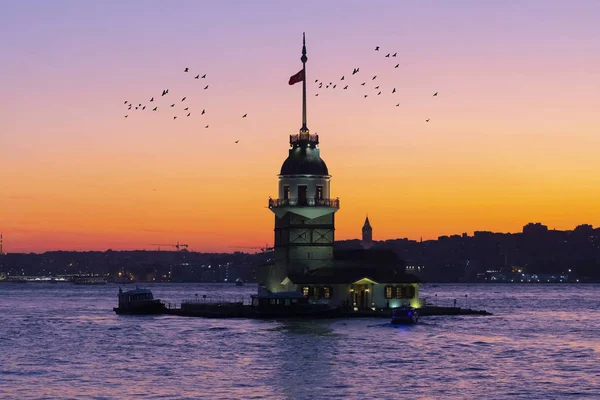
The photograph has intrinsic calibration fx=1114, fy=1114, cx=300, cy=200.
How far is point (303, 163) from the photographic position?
119 meters

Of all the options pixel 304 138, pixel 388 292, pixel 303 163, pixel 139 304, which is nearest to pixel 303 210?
pixel 303 163

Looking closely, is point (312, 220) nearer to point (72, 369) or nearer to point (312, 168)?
point (312, 168)

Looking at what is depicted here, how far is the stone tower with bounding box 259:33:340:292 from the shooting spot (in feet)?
386

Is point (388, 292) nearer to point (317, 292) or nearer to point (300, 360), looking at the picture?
point (317, 292)

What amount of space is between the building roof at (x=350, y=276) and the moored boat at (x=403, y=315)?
565cm

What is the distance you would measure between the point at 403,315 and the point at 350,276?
8.38 meters

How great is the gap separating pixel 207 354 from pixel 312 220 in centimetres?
3760

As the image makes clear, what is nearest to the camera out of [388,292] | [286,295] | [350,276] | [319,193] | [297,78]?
[286,295]

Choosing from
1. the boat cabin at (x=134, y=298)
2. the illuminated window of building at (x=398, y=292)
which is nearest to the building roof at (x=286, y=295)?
the illuminated window of building at (x=398, y=292)

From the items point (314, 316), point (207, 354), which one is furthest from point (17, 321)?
point (207, 354)

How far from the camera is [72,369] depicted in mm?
74000

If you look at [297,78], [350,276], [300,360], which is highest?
[297,78]

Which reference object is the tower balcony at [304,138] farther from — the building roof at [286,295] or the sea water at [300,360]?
the sea water at [300,360]

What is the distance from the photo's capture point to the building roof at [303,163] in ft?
390
